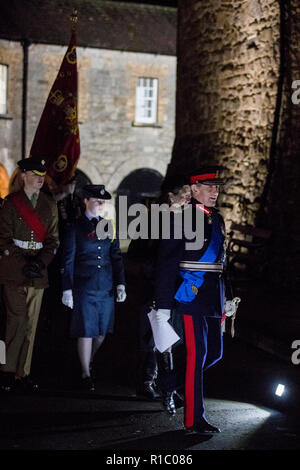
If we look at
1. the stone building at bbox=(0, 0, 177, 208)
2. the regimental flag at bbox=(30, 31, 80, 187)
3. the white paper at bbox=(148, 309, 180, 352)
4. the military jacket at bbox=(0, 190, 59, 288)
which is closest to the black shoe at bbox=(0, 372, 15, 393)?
the military jacket at bbox=(0, 190, 59, 288)

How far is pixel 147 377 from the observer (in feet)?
20.6

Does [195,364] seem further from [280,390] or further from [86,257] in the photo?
[86,257]

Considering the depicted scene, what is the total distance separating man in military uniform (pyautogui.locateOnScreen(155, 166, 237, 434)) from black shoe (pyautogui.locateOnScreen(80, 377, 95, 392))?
4.41 ft

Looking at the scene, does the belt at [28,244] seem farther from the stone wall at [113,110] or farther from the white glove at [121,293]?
the stone wall at [113,110]

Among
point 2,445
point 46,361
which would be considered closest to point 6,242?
point 46,361

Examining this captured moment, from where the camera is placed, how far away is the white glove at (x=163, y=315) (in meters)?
5.30

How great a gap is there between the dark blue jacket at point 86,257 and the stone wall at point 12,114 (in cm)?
2167

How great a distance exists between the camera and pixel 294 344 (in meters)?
7.65

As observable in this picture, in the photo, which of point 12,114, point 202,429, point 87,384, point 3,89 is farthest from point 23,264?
point 3,89

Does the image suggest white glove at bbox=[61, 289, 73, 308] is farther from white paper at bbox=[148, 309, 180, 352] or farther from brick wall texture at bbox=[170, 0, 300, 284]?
brick wall texture at bbox=[170, 0, 300, 284]

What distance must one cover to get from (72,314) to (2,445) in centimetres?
186

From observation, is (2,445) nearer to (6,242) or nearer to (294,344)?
(6,242)

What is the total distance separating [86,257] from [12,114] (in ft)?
72.8
